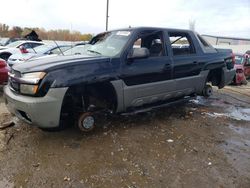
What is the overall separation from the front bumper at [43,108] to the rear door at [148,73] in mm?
1239

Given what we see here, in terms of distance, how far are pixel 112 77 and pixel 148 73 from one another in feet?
2.72

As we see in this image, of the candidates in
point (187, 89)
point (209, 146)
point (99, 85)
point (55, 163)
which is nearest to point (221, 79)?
point (187, 89)

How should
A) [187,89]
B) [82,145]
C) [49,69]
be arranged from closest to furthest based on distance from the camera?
1. [49,69]
2. [82,145]
3. [187,89]

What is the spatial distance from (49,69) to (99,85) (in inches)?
36.1

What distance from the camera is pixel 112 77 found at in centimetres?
463

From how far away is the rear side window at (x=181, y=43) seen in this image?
5.89 m

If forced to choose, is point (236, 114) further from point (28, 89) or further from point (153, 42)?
point (28, 89)

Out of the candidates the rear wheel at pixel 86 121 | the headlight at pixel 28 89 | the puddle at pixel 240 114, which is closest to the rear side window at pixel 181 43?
the puddle at pixel 240 114

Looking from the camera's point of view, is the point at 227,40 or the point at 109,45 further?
the point at 227,40

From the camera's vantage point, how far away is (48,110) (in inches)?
156

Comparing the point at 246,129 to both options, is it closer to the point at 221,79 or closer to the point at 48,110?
the point at 221,79

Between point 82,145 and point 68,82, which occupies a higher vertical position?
point 68,82

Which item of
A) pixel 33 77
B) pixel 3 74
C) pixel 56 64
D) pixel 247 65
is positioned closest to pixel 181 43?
pixel 56 64

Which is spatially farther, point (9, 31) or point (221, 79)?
point (9, 31)
